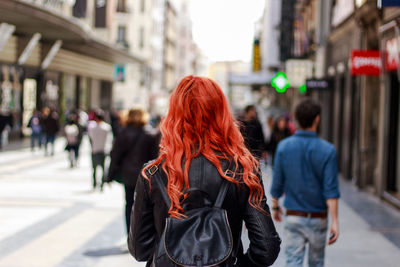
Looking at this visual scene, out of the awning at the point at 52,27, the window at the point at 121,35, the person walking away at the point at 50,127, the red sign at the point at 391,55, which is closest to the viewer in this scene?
the red sign at the point at 391,55

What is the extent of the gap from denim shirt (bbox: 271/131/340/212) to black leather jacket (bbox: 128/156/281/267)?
2.23 metres

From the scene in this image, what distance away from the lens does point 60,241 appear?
25.9ft

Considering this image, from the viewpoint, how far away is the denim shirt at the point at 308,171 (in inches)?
192

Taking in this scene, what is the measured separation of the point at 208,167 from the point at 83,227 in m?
6.54

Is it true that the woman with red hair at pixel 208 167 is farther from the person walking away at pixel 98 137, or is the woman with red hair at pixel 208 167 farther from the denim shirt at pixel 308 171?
the person walking away at pixel 98 137

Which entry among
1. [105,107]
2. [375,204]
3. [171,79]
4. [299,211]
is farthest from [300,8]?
[171,79]

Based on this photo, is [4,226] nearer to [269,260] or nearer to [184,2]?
[269,260]

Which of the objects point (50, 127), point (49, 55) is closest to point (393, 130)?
point (50, 127)

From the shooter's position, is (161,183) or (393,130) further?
(393,130)

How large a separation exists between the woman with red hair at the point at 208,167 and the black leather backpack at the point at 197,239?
7 cm

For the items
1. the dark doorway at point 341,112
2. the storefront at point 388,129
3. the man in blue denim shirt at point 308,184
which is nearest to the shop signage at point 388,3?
the man in blue denim shirt at point 308,184

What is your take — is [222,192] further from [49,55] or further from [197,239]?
[49,55]

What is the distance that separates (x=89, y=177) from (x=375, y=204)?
6667mm

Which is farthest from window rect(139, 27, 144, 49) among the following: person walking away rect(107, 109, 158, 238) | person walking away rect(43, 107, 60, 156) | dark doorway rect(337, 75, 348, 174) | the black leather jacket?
the black leather jacket
